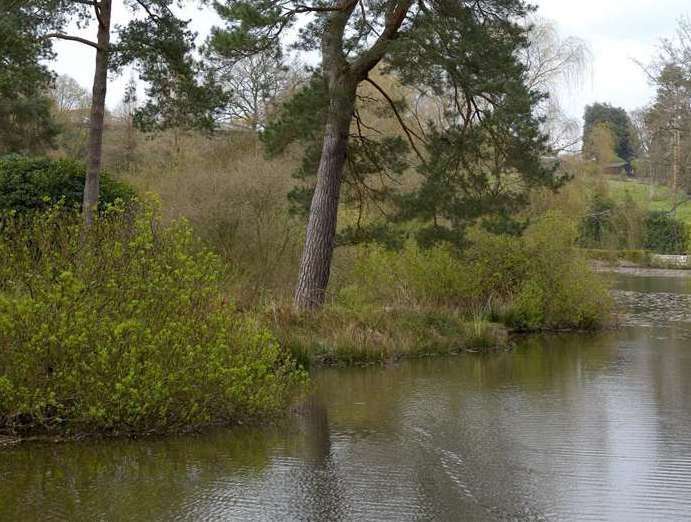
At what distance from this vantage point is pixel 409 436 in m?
9.44

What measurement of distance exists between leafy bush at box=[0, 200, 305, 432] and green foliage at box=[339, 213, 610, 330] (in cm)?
972

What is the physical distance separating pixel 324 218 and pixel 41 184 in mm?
5173

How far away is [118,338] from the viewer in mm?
8102

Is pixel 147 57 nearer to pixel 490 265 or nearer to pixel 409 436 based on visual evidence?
pixel 409 436

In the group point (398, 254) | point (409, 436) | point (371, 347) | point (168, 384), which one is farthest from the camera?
point (398, 254)

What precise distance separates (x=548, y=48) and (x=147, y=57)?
26325mm

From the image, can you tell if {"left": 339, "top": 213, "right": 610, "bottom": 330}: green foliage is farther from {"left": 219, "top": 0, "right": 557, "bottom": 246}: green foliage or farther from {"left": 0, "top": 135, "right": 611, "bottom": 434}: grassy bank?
{"left": 0, "top": 135, "right": 611, "bottom": 434}: grassy bank

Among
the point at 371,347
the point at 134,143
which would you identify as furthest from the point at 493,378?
the point at 134,143

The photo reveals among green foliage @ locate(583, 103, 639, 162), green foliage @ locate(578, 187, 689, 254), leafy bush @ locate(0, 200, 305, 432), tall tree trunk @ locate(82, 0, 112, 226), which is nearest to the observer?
leafy bush @ locate(0, 200, 305, 432)

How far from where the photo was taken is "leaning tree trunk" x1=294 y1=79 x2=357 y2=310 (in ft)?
54.6

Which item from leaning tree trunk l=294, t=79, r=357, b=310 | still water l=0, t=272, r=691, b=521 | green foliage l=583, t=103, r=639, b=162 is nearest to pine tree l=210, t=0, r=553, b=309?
leaning tree trunk l=294, t=79, r=357, b=310

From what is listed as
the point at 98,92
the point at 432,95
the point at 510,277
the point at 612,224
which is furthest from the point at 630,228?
the point at 98,92

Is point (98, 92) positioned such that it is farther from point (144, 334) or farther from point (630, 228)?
point (630, 228)

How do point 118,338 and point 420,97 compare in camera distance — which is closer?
point 118,338
